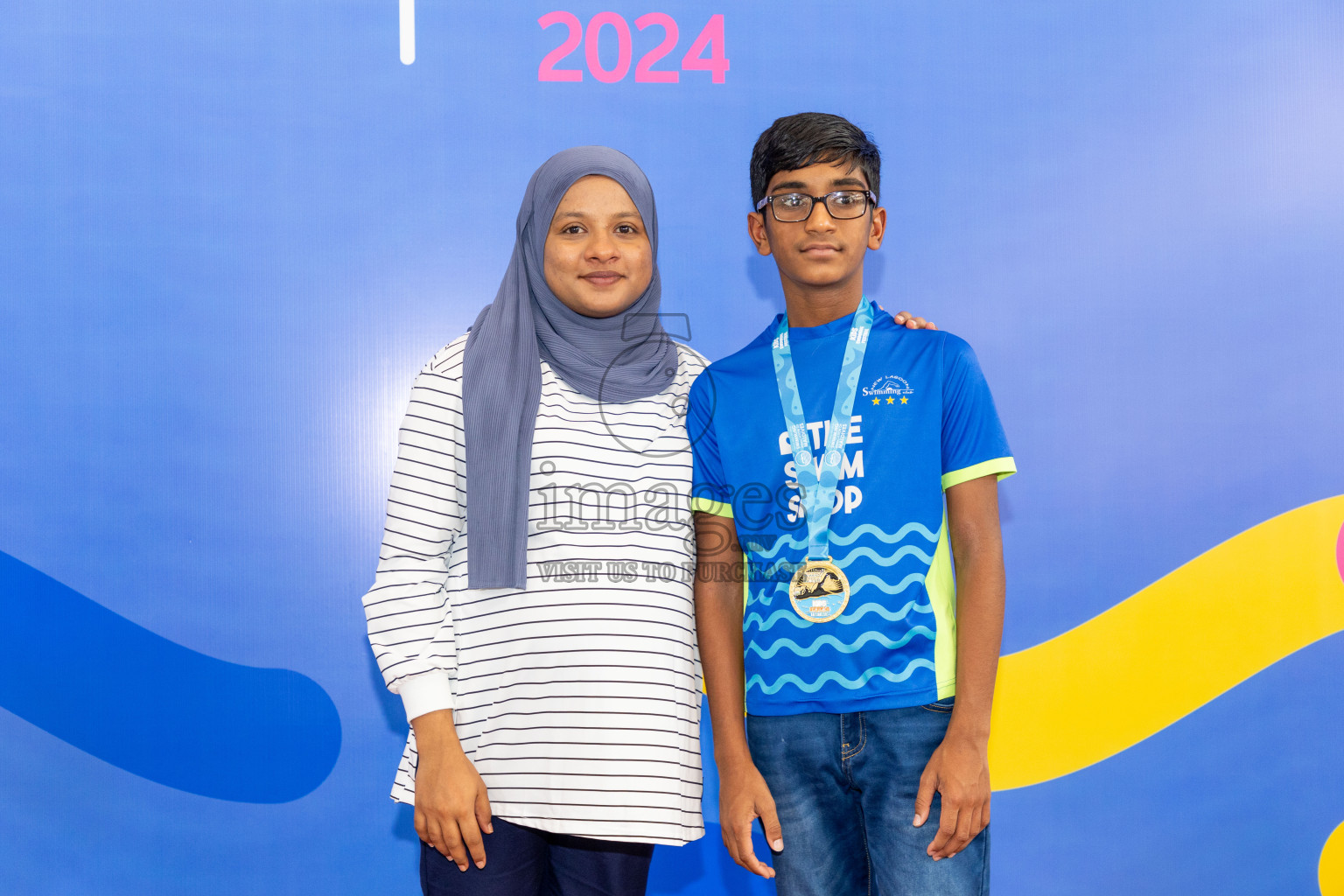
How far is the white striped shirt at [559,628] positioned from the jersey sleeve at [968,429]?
461 mm

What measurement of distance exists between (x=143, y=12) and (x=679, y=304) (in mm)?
1555

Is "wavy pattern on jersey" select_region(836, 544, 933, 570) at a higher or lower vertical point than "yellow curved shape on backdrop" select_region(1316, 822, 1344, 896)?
higher

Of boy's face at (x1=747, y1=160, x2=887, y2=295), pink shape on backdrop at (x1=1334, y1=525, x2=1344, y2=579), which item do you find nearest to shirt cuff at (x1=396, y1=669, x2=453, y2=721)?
boy's face at (x1=747, y1=160, x2=887, y2=295)

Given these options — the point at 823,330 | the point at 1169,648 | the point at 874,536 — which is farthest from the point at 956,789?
the point at 1169,648

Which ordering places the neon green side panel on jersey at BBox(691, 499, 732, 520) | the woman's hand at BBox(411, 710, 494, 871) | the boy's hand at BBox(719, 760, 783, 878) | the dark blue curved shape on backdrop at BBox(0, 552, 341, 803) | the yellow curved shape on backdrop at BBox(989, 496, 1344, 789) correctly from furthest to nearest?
the yellow curved shape on backdrop at BBox(989, 496, 1344, 789) < the dark blue curved shape on backdrop at BBox(0, 552, 341, 803) < the neon green side panel on jersey at BBox(691, 499, 732, 520) < the boy's hand at BBox(719, 760, 783, 878) < the woman's hand at BBox(411, 710, 494, 871)

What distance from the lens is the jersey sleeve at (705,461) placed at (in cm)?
160

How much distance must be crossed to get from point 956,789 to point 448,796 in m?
0.75

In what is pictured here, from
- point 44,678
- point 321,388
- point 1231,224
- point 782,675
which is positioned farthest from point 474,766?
point 1231,224

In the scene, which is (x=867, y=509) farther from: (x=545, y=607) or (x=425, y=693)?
(x=425, y=693)

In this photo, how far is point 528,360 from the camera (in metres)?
1.52

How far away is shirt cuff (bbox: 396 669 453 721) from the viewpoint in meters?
1.41

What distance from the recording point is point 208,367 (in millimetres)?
2406

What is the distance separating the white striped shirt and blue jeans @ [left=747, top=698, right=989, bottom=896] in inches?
6.0

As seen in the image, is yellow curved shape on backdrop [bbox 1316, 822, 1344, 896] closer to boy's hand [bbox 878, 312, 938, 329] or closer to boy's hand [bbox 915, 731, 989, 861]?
boy's hand [bbox 915, 731, 989, 861]
